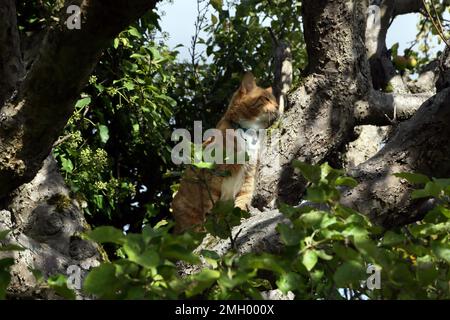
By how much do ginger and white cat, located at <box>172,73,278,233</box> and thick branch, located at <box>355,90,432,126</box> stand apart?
1.48 metres

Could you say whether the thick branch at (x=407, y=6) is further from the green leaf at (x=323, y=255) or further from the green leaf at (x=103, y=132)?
the green leaf at (x=323, y=255)

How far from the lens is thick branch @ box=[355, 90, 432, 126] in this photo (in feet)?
14.5

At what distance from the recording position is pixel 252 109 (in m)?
6.67

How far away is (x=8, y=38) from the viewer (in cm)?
386

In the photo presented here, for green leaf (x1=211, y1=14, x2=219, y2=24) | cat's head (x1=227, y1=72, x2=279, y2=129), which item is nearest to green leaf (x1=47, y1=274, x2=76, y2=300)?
cat's head (x1=227, y1=72, x2=279, y2=129)

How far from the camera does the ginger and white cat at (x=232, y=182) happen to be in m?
6.06

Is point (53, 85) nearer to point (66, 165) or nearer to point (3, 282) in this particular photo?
point (3, 282)

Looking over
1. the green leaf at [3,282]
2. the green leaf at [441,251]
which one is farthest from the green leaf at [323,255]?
the green leaf at [3,282]

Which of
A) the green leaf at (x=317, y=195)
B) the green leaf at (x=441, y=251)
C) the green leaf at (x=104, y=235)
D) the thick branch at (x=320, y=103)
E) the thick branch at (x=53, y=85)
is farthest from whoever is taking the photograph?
the thick branch at (x=320, y=103)

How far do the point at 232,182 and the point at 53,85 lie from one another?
3226 millimetres

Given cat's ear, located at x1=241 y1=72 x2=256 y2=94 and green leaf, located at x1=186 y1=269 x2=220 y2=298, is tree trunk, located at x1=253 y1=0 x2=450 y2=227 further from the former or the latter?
cat's ear, located at x1=241 y1=72 x2=256 y2=94

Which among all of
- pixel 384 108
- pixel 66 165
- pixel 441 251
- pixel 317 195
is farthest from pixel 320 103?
pixel 66 165

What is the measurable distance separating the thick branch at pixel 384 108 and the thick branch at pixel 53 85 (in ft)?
6.26
